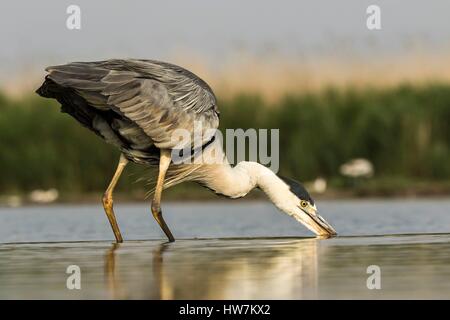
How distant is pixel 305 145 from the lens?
2233cm

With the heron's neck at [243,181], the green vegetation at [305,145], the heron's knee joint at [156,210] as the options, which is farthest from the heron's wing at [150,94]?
the green vegetation at [305,145]

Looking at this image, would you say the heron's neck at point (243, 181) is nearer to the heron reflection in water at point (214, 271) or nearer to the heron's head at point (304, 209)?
the heron's head at point (304, 209)

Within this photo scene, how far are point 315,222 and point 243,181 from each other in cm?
89

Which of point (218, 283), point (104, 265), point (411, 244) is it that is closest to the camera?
point (218, 283)

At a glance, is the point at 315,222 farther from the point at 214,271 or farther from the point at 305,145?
the point at 305,145

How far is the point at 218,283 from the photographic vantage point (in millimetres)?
8320

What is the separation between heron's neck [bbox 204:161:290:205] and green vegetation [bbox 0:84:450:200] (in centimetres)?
851

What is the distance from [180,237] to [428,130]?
9.99m

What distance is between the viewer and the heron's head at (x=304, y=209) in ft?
42.0

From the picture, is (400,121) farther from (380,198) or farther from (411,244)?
(411,244)

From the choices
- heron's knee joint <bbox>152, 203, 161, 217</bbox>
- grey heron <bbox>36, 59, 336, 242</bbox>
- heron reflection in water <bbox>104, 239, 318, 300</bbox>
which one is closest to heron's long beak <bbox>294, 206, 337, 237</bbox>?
grey heron <bbox>36, 59, 336, 242</bbox>

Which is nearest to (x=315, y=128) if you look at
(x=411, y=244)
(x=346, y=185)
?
(x=346, y=185)

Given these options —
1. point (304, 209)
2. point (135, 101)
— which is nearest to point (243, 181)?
point (304, 209)

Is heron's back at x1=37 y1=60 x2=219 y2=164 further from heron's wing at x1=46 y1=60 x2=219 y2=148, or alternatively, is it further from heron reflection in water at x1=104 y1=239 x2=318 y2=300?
heron reflection in water at x1=104 y1=239 x2=318 y2=300
